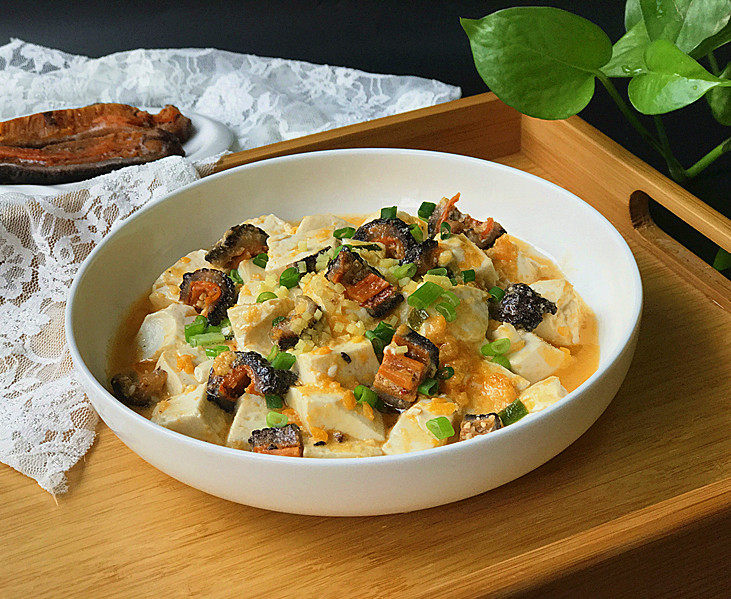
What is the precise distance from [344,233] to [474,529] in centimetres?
83

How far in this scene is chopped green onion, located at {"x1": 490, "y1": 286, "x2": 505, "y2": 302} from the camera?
192 centimetres

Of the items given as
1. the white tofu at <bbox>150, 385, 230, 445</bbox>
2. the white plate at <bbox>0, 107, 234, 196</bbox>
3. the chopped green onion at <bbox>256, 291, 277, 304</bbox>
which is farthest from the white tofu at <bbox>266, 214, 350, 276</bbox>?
the white plate at <bbox>0, 107, 234, 196</bbox>

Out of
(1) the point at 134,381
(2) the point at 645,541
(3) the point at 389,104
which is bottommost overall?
(3) the point at 389,104

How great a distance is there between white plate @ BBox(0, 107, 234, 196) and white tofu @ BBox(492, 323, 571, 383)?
4.72 feet

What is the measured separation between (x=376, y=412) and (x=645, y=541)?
0.56 m

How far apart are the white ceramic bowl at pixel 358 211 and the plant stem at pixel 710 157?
0.52 meters

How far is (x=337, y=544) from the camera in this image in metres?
1.56

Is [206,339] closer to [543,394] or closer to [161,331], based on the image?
[161,331]

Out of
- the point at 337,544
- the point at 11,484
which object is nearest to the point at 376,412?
the point at 337,544

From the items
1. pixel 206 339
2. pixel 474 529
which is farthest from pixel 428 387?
pixel 206 339

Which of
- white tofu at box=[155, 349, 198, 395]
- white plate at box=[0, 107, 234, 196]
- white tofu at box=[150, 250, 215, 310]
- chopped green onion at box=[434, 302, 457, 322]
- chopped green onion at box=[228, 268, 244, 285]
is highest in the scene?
chopped green onion at box=[434, 302, 457, 322]

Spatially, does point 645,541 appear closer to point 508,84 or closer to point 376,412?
point 376,412

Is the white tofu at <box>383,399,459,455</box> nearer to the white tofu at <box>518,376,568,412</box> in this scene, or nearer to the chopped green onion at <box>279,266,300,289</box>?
the white tofu at <box>518,376,568,412</box>

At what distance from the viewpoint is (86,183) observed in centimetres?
253
